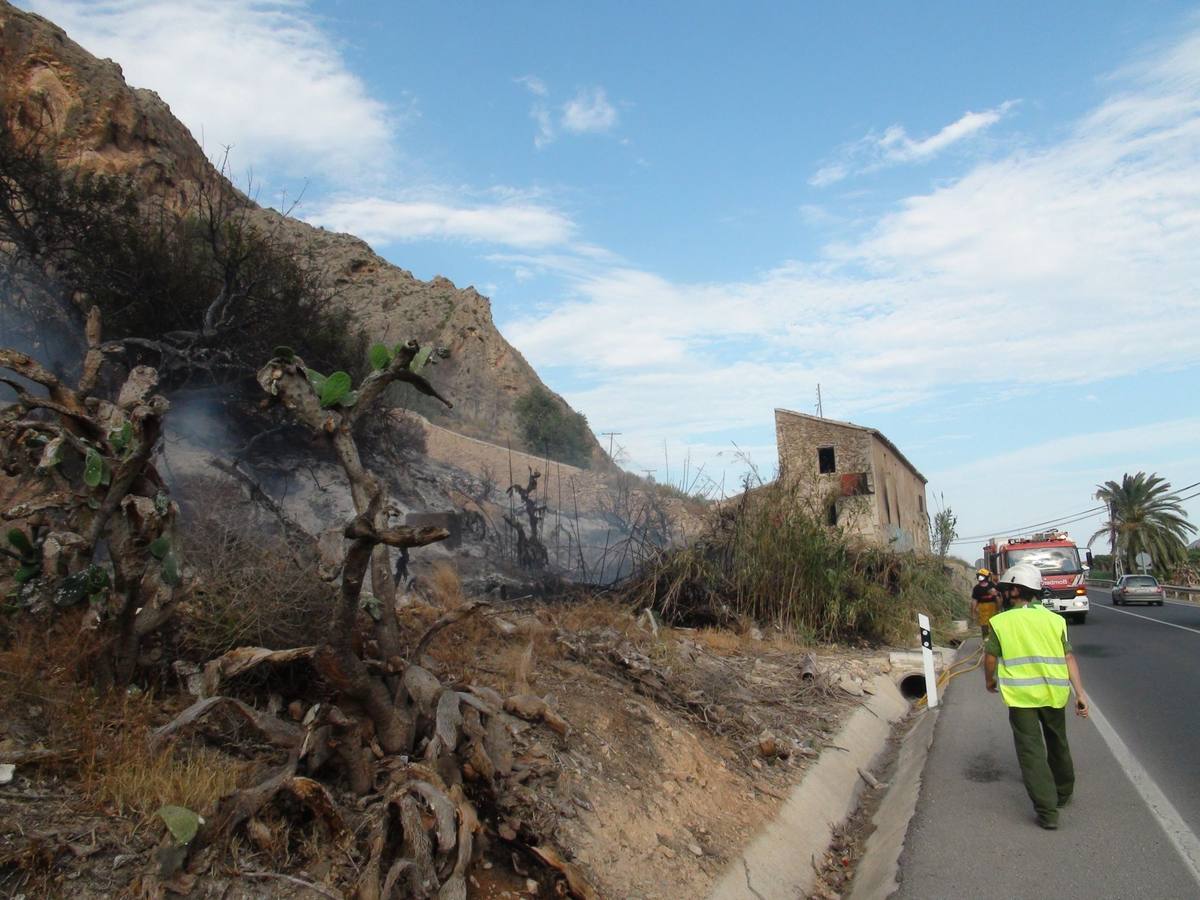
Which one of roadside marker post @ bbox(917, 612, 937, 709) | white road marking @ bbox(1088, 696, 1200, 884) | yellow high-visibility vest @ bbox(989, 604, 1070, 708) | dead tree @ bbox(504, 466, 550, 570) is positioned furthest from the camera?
dead tree @ bbox(504, 466, 550, 570)

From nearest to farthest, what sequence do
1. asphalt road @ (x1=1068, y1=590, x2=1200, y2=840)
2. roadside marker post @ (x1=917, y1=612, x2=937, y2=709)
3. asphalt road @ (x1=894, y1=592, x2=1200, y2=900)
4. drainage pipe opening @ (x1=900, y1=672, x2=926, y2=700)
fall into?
asphalt road @ (x1=894, y1=592, x2=1200, y2=900) → asphalt road @ (x1=1068, y1=590, x2=1200, y2=840) → roadside marker post @ (x1=917, y1=612, x2=937, y2=709) → drainage pipe opening @ (x1=900, y1=672, x2=926, y2=700)

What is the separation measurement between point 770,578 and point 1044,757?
28.0 ft

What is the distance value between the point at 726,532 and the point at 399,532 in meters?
11.6

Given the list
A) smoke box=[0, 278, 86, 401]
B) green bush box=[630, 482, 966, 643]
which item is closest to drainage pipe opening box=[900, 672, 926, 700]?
green bush box=[630, 482, 966, 643]

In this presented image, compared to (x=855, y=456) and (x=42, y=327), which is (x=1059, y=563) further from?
(x=42, y=327)

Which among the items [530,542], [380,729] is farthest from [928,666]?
[380,729]

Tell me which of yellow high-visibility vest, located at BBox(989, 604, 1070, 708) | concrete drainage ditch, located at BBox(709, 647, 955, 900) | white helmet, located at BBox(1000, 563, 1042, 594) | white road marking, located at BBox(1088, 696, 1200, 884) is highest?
white helmet, located at BBox(1000, 563, 1042, 594)

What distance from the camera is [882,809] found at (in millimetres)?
7840

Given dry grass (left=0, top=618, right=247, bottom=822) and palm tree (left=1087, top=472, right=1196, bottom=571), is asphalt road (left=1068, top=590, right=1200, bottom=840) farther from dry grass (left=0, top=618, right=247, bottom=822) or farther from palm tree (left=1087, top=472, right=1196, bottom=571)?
palm tree (left=1087, top=472, right=1196, bottom=571)

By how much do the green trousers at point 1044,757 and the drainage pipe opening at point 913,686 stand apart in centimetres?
693

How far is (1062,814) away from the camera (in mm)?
6699

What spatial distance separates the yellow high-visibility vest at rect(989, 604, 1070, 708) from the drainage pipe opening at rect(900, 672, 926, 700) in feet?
23.4

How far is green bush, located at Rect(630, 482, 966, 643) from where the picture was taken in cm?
1477

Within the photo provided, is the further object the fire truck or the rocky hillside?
the fire truck
